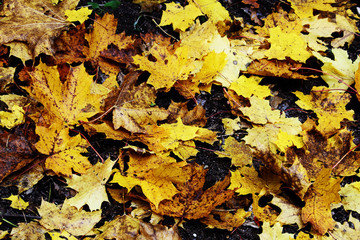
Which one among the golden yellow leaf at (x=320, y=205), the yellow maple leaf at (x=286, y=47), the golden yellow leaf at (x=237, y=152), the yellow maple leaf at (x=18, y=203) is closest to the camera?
the yellow maple leaf at (x=18, y=203)

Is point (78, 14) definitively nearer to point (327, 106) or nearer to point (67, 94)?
point (67, 94)

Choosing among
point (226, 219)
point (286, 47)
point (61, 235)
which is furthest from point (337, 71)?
point (61, 235)

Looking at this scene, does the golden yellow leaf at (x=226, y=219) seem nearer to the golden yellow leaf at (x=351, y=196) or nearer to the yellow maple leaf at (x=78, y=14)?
the golden yellow leaf at (x=351, y=196)

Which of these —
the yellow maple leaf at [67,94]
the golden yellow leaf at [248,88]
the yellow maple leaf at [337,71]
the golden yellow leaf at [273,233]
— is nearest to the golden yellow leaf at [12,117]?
the yellow maple leaf at [67,94]

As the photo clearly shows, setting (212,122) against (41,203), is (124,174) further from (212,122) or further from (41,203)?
(212,122)

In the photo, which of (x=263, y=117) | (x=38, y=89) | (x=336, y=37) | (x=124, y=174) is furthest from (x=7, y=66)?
(x=336, y=37)
